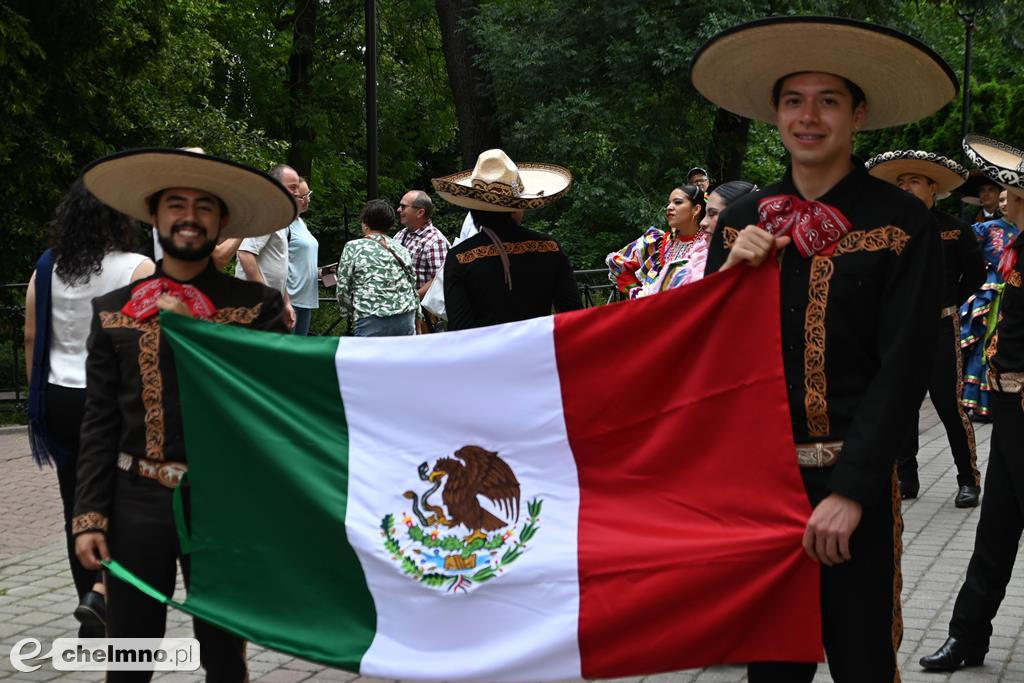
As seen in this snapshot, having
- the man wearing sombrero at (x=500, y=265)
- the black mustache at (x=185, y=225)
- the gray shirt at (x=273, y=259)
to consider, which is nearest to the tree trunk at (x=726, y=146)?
the gray shirt at (x=273, y=259)

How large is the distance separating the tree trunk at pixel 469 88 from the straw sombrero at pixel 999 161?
16239 millimetres

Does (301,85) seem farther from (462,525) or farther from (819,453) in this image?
(819,453)

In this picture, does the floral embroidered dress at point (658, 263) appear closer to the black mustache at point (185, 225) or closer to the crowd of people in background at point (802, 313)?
the crowd of people in background at point (802, 313)

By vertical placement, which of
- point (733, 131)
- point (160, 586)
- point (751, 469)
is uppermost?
point (733, 131)

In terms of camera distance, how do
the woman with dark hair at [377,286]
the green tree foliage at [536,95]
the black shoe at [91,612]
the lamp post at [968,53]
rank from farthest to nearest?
the lamp post at [968,53], the green tree foliage at [536,95], the woman with dark hair at [377,286], the black shoe at [91,612]

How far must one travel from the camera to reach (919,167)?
873 centimetres

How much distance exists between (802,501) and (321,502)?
1551 mm

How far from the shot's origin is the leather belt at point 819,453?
3832 millimetres

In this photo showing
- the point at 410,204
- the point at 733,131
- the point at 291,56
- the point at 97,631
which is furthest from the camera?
the point at 291,56

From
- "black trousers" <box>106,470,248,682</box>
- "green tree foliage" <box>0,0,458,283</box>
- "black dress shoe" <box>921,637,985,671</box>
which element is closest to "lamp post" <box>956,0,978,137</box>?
"green tree foliage" <box>0,0,458,283</box>

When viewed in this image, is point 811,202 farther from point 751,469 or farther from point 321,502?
point 321,502

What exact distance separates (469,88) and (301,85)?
12.2 metres

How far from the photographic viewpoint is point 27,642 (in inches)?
257

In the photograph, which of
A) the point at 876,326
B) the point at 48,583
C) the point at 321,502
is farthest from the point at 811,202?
the point at 48,583
